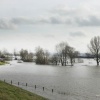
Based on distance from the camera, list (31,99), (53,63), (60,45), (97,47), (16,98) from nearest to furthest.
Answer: (16,98), (31,99), (97,47), (53,63), (60,45)

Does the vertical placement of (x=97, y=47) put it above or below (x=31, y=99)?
above

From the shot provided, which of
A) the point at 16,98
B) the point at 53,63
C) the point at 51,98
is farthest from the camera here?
the point at 53,63

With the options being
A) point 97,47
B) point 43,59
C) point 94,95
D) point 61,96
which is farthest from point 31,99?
point 43,59

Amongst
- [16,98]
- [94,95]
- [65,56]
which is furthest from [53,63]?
[16,98]

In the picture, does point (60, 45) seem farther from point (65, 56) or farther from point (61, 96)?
point (61, 96)

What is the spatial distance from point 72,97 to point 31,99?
30.5 feet

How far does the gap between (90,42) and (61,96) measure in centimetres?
12576

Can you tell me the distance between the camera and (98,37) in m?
167

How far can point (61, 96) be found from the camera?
43.7 metres

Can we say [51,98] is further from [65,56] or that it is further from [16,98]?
[65,56]

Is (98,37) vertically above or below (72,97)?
above

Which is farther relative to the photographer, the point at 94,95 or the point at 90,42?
the point at 90,42

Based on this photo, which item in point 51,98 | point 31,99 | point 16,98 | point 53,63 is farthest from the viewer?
point 53,63

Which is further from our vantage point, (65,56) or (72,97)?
(65,56)
